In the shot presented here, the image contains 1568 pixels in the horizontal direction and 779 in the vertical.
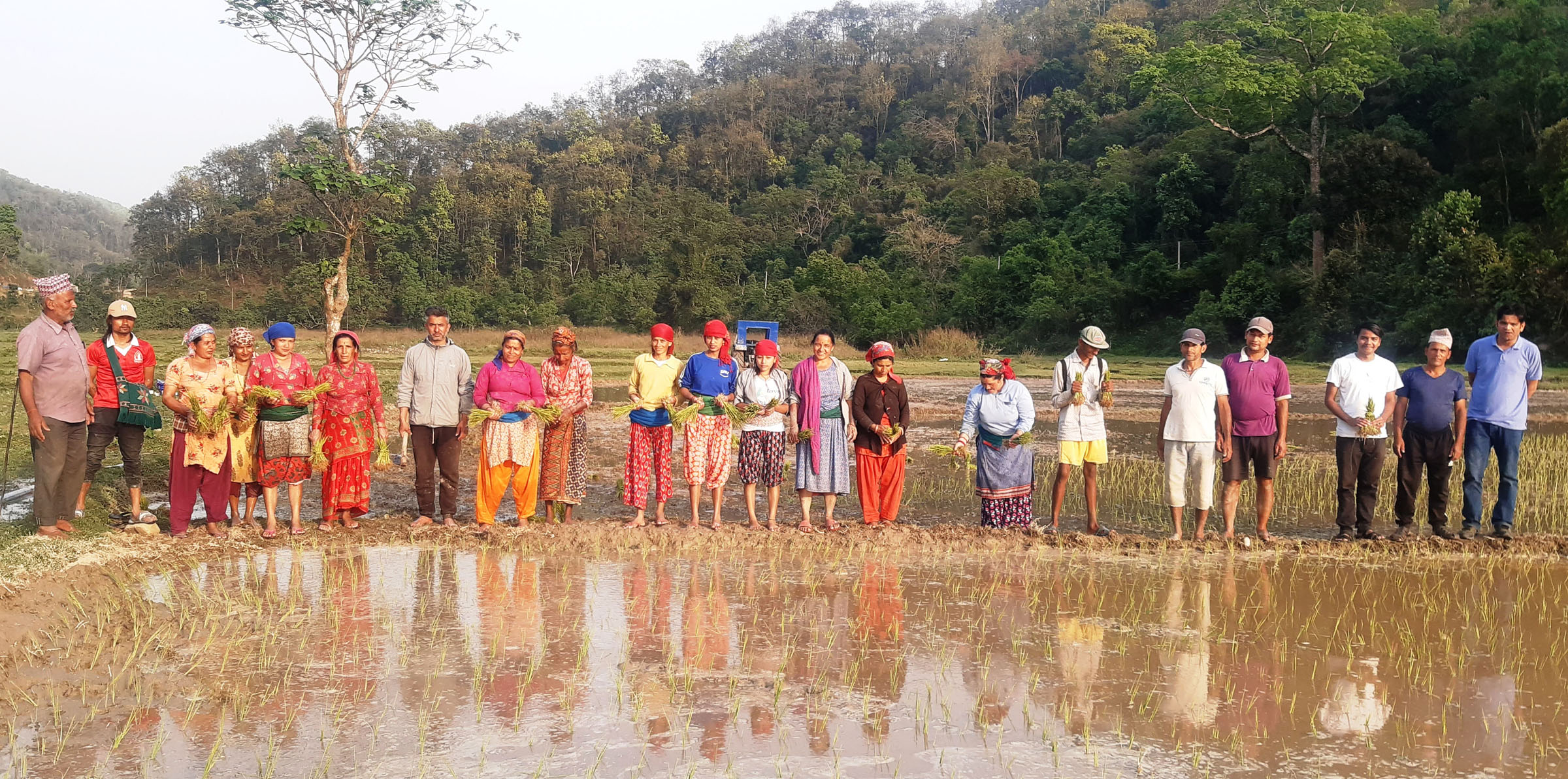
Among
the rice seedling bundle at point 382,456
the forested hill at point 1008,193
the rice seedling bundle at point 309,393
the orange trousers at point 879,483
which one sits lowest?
the orange trousers at point 879,483

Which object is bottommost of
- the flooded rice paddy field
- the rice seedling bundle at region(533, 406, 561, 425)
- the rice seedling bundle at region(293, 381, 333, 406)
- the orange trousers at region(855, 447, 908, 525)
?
the flooded rice paddy field

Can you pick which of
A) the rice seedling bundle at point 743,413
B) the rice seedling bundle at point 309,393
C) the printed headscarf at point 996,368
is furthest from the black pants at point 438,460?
the printed headscarf at point 996,368

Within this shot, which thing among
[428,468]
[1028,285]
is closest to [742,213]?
[1028,285]

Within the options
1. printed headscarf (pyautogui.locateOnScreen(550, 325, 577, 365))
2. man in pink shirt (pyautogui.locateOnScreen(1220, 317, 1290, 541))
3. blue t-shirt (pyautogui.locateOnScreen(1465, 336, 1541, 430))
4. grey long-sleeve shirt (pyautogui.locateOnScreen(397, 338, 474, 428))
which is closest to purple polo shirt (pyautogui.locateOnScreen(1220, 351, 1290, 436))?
man in pink shirt (pyautogui.locateOnScreen(1220, 317, 1290, 541))

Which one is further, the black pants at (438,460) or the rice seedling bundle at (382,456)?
the black pants at (438,460)

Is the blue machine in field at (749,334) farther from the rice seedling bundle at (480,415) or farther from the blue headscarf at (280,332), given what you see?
the blue headscarf at (280,332)

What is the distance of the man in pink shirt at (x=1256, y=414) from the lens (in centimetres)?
816

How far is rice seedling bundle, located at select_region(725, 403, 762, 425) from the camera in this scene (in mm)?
8578

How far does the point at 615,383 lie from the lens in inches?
987

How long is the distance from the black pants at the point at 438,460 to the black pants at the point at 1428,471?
6.86m

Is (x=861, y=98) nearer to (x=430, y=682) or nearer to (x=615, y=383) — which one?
(x=615, y=383)

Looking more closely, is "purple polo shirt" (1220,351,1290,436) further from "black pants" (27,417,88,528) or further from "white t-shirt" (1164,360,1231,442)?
"black pants" (27,417,88,528)

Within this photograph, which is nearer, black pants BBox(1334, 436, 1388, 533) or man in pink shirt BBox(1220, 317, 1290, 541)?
man in pink shirt BBox(1220, 317, 1290, 541)

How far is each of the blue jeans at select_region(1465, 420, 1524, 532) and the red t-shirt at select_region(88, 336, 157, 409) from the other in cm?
1001
